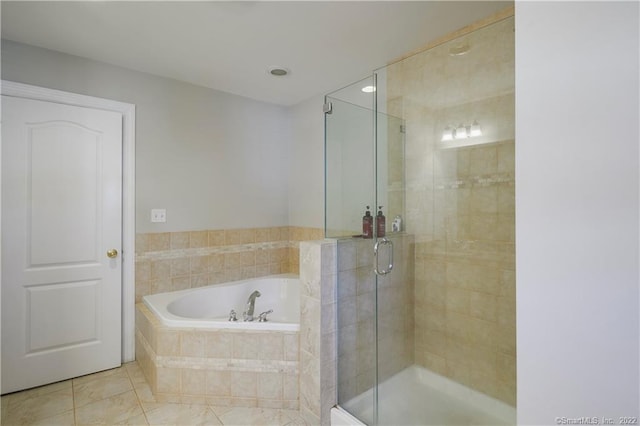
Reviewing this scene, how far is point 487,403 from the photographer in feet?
5.62

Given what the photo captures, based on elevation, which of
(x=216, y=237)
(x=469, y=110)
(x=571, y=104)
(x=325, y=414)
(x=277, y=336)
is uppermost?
(x=469, y=110)

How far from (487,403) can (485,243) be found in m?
0.87

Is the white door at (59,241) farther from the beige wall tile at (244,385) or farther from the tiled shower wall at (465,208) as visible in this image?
the tiled shower wall at (465,208)

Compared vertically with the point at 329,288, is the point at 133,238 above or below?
above

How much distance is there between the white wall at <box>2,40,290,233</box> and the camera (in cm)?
236

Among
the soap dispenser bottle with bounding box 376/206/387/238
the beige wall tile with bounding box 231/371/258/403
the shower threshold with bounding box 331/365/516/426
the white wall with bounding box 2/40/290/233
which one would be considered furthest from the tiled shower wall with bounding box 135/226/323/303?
the shower threshold with bounding box 331/365/516/426

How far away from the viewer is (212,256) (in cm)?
300

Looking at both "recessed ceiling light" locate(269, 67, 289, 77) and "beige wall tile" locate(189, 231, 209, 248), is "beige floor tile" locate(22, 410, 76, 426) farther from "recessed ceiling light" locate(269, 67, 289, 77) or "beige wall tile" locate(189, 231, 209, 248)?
"recessed ceiling light" locate(269, 67, 289, 77)

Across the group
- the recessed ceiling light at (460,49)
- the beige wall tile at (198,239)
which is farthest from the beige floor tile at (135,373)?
the recessed ceiling light at (460,49)

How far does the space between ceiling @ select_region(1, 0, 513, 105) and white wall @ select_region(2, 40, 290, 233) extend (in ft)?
0.49

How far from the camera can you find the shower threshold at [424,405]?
1.71 metres

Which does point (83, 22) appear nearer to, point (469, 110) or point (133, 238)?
point (133, 238)

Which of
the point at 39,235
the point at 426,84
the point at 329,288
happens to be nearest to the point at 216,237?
the point at 39,235

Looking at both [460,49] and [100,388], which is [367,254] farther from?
[100,388]
